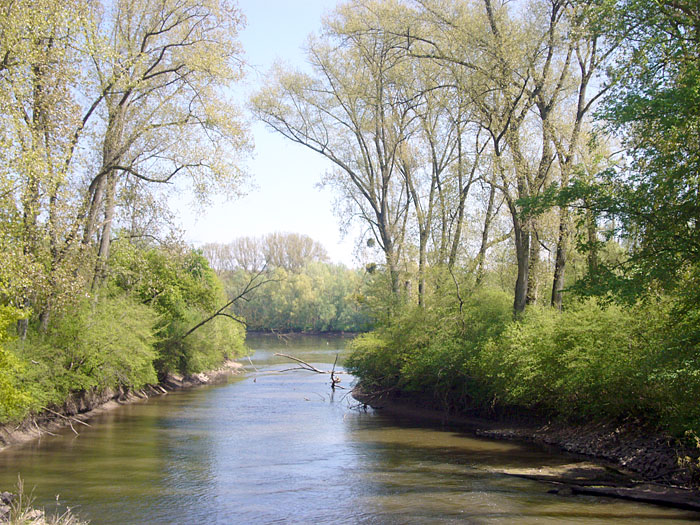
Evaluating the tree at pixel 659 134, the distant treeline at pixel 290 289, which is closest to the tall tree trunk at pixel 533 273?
the tree at pixel 659 134

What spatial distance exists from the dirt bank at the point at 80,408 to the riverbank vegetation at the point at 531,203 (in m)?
11.4

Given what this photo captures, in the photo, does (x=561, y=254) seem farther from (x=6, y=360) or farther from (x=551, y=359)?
(x=6, y=360)

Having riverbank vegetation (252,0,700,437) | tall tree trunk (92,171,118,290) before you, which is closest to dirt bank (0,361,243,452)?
tall tree trunk (92,171,118,290)

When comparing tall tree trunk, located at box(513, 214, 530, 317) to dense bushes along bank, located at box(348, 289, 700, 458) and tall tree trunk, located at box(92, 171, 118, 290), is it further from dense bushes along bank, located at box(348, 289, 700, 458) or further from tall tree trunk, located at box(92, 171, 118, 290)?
tall tree trunk, located at box(92, 171, 118, 290)

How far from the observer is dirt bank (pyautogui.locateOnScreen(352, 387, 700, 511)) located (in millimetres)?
12609

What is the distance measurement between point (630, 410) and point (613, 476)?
9.18 ft

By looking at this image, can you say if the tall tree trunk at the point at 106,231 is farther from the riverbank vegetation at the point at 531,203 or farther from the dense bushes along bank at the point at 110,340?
the riverbank vegetation at the point at 531,203

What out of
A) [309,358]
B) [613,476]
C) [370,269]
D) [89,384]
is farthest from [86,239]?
[309,358]

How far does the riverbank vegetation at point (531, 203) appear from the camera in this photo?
12.6m

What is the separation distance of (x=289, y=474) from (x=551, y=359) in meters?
8.54

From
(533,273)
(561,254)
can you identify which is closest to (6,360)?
(561,254)

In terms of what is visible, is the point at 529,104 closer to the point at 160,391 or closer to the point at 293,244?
the point at 160,391

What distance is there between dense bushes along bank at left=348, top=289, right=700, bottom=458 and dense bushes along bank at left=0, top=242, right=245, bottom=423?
10418 mm

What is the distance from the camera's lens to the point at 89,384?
22.6m
